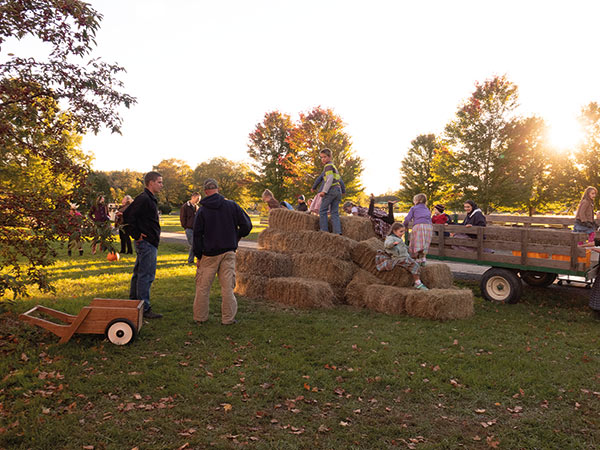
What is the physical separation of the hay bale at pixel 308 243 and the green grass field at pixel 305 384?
6.07ft

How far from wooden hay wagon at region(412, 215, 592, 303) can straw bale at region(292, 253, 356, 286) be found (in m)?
2.55

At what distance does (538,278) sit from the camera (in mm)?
10289

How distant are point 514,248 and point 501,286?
951mm

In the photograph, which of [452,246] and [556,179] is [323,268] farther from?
[556,179]

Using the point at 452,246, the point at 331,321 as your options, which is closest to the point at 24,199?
the point at 331,321

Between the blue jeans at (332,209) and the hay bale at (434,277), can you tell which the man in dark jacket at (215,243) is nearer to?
the blue jeans at (332,209)

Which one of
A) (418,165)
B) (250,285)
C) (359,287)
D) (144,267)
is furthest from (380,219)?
(418,165)

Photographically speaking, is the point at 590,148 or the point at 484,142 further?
the point at 590,148

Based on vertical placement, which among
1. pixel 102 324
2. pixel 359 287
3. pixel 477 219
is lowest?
pixel 102 324

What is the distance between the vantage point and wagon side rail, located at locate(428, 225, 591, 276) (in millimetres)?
8070

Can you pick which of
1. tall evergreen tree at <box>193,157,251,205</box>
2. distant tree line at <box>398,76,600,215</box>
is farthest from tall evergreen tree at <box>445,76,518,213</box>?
tall evergreen tree at <box>193,157,251,205</box>

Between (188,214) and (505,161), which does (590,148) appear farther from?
(188,214)

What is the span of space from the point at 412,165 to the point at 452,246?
137 feet

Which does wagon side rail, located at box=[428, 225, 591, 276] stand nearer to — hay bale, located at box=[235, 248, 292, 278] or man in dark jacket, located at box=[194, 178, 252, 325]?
hay bale, located at box=[235, 248, 292, 278]
